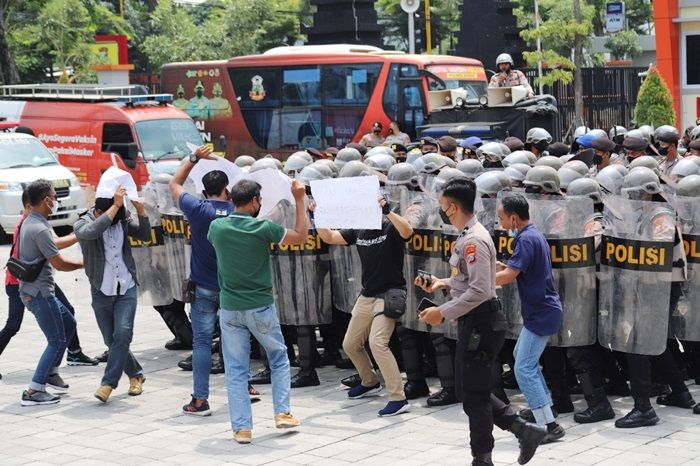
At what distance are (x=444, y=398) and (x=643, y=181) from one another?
2.17 meters

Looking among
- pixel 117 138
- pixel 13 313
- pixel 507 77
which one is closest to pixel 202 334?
pixel 13 313

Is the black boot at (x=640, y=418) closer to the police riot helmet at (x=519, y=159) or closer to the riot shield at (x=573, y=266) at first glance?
the riot shield at (x=573, y=266)

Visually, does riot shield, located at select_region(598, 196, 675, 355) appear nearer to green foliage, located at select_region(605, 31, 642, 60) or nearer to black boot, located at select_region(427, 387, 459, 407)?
black boot, located at select_region(427, 387, 459, 407)

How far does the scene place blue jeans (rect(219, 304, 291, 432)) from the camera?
8.34 m

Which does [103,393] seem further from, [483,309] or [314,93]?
[314,93]

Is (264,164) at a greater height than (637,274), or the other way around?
(264,164)

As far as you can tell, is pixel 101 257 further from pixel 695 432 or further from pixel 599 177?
pixel 695 432

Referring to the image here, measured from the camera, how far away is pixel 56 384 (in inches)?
403

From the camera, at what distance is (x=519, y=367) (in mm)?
7816

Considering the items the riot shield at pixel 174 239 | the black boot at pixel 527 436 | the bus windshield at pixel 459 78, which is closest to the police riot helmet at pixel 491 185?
the black boot at pixel 527 436

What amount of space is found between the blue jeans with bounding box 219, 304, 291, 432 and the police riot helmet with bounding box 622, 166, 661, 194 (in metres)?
2.68

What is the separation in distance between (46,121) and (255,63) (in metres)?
5.43

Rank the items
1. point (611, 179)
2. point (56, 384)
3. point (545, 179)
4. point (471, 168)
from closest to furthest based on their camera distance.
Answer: point (545, 179), point (611, 179), point (471, 168), point (56, 384)

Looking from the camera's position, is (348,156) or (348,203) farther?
(348,156)
